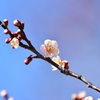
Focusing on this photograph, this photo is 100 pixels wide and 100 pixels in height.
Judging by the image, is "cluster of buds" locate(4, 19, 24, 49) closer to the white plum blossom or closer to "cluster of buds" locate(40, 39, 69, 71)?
the white plum blossom

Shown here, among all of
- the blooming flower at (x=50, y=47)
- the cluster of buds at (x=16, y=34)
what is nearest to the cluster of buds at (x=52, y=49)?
the blooming flower at (x=50, y=47)

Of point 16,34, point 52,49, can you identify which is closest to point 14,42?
point 16,34

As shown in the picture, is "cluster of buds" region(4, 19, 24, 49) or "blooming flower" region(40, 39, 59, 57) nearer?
"cluster of buds" region(4, 19, 24, 49)

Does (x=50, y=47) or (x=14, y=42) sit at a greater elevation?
(x=50, y=47)

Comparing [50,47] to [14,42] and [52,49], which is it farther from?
[14,42]

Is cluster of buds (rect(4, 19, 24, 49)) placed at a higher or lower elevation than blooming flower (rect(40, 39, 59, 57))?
lower

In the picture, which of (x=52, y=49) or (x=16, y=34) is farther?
(x=52, y=49)

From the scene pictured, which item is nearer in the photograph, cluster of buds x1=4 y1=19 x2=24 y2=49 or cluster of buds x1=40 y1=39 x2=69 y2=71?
cluster of buds x1=4 y1=19 x2=24 y2=49

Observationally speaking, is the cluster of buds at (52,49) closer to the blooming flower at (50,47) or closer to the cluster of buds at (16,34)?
the blooming flower at (50,47)

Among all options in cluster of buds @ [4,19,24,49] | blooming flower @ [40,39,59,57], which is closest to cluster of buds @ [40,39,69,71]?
blooming flower @ [40,39,59,57]

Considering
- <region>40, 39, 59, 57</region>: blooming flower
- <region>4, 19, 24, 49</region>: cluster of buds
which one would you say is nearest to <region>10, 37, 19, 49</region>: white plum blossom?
<region>4, 19, 24, 49</region>: cluster of buds

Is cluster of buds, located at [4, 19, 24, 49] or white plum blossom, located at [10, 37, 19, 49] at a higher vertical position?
cluster of buds, located at [4, 19, 24, 49]

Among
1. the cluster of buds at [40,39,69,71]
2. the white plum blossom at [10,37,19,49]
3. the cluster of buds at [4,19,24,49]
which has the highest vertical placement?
the cluster of buds at [40,39,69,71]
